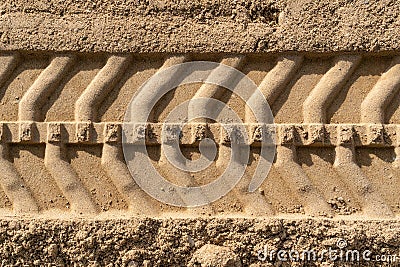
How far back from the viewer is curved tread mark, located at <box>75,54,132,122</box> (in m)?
1.44

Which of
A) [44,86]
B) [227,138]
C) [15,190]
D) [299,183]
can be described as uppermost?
[44,86]

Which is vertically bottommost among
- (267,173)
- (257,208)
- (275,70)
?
(257,208)

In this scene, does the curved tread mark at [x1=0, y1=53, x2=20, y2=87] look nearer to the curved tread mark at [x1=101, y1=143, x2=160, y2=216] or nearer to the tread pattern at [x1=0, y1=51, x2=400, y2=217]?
the tread pattern at [x1=0, y1=51, x2=400, y2=217]

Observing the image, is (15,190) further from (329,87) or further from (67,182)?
(329,87)

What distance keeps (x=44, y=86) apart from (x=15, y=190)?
370 mm

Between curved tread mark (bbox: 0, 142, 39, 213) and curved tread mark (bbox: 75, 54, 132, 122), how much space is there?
286 millimetres

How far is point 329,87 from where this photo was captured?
144cm

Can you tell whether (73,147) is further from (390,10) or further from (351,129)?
(390,10)

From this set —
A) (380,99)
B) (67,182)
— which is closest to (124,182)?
(67,182)

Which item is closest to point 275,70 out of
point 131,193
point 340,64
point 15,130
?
point 340,64

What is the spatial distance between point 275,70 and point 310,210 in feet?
1.63

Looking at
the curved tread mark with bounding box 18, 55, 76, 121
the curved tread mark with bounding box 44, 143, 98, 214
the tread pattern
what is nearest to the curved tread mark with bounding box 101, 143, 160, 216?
the tread pattern

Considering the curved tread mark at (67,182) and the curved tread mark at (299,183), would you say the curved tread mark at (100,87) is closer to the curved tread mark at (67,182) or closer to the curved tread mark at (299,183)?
the curved tread mark at (67,182)

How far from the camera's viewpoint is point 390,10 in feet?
4.74
